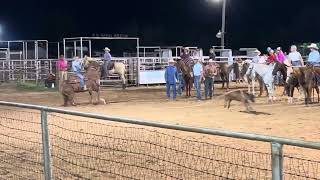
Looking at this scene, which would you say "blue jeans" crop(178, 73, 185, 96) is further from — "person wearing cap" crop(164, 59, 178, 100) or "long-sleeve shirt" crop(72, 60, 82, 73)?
"long-sleeve shirt" crop(72, 60, 82, 73)

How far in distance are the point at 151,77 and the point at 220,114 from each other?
56.9 feet

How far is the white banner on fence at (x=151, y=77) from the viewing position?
34.2 metres

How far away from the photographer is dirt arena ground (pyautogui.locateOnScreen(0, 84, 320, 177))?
1284 centimetres

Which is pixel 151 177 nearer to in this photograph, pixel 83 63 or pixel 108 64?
pixel 83 63

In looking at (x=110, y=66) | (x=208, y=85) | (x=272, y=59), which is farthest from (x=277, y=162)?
(x=110, y=66)

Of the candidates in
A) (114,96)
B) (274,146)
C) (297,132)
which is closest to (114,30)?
(114,96)

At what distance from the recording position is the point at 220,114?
17375mm

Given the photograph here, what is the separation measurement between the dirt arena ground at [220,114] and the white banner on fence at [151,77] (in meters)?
6.50

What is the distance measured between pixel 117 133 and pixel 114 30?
43.6m

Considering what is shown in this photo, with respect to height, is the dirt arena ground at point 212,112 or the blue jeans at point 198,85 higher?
the blue jeans at point 198,85

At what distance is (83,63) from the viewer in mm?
28516

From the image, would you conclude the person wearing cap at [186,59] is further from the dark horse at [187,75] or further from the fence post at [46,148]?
the fence post at [46,148]

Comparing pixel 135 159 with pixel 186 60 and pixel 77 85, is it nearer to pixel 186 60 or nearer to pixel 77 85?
pixel 77 85

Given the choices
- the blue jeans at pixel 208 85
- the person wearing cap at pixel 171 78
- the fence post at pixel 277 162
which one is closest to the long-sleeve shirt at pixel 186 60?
the person wearing cap at pixel 171 78
